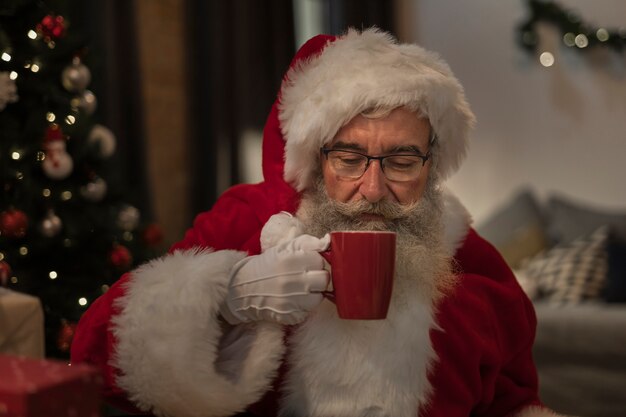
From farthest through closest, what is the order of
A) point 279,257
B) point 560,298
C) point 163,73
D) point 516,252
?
point 163,73, point 516,252, point 560,298, point 279,257

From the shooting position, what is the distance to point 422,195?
53.7 inches

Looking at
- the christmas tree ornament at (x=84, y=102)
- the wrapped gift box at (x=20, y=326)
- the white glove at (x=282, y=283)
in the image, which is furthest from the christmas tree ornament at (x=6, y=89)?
the white glove at (x=282, y=283)

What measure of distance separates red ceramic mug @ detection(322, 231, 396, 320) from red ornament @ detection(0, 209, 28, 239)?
191 centimetres

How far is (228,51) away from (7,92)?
91.5 inches

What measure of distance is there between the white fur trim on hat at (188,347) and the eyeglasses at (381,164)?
0.86 feet

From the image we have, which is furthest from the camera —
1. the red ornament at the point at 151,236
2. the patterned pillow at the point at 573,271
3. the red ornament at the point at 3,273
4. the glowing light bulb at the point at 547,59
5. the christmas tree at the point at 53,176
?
the glowing light bulb at the point at 547,59

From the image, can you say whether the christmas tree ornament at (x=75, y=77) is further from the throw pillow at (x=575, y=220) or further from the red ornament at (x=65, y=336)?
the throw pillow at (x=575, y=220)

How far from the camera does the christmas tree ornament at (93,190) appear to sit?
2943mm

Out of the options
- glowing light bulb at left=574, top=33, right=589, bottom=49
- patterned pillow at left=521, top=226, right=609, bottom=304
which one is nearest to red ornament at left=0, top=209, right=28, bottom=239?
patterned pillow at left=521, top=226, right=609, bottom=304

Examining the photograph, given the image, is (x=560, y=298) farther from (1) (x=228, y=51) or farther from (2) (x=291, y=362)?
(2) (x=291, y=362)

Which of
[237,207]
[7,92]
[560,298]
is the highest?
[7,92]

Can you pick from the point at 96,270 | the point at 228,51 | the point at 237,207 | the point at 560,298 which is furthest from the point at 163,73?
the point at 237,207

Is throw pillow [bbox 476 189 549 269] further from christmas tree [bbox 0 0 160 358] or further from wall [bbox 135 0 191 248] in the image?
christmas tree [bbox 0 0 160 358]

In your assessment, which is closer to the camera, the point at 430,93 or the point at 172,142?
the point at 430,93
